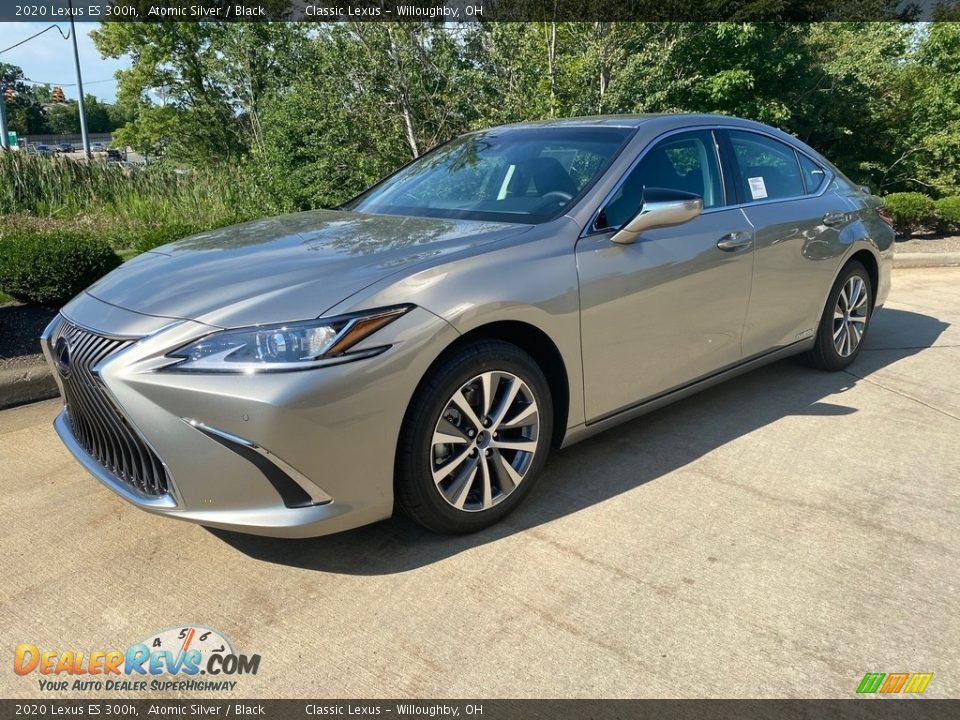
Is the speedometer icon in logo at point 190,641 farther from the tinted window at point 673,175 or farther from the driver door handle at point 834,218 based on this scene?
the driver door handle at point 834,218

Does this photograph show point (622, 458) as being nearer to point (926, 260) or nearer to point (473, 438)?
point (473, 438)

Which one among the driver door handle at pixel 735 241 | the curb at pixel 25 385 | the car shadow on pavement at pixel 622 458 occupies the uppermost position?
the driver door handle at pixel 735 241

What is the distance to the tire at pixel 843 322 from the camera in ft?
15.9

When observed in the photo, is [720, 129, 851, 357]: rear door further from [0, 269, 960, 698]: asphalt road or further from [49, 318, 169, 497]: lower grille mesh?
[49, 318, 169, 497]: lower grille mesh

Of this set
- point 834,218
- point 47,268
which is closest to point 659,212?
point 834,218

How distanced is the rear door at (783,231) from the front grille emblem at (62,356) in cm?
321

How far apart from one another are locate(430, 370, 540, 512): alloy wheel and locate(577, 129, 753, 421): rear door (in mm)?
386

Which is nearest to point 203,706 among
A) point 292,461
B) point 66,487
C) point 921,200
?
point 292,461

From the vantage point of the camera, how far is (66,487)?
352 cm

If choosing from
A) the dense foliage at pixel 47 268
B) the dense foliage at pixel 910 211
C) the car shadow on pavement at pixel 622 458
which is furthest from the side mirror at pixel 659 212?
the dense foliage at pixel 910 211

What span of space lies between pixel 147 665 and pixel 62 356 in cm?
122

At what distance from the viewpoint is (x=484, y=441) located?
9.78ft

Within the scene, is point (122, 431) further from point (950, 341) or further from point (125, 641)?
point (950, 341)

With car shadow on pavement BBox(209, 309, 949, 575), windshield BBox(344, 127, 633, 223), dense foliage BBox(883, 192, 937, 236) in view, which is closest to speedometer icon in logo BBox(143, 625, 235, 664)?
car shadow on pavement BBox(209, 309, 949, 575)
